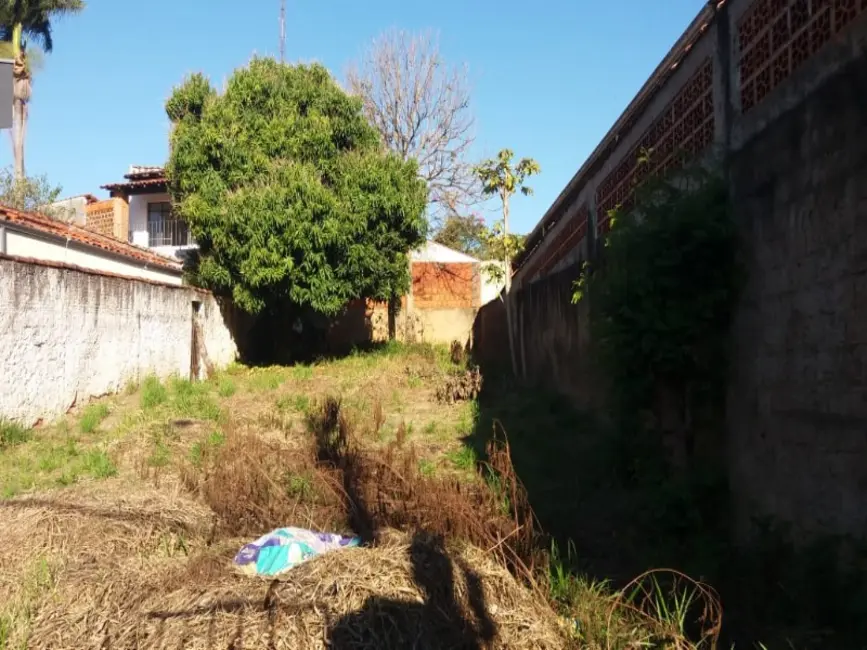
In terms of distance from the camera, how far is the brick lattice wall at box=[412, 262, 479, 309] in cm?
1822

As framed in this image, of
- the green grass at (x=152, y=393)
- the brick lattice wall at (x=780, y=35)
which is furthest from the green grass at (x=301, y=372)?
the brick lattice wall at (x=780, y=35)

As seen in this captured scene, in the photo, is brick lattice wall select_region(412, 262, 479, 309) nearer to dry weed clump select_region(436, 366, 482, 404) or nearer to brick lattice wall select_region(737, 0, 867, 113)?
dry weed clump select_region(436, 366, 482, 404)

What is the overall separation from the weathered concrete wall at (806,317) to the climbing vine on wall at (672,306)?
166 mm

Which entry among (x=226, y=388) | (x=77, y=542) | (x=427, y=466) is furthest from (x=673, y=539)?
(x=226, y=388)

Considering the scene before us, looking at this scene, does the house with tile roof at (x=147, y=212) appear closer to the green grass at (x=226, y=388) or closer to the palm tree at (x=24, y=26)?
the palm tree at (x=24, y=26)

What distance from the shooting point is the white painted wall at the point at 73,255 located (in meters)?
10.6

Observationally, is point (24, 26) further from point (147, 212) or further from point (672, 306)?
point (672, 306)

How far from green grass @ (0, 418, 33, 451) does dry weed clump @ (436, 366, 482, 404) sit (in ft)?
17.1

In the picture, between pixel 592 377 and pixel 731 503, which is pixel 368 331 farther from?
pixel 731 503

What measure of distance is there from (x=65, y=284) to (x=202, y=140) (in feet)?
17.1

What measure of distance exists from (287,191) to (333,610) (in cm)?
1060

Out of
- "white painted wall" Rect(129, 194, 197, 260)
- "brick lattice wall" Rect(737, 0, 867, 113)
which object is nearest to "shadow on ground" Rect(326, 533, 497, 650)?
"brick lattice wall" Rect(737, 0, 867, 113)

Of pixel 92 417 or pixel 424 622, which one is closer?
pixel 424 622

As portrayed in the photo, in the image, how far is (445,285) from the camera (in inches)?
723
